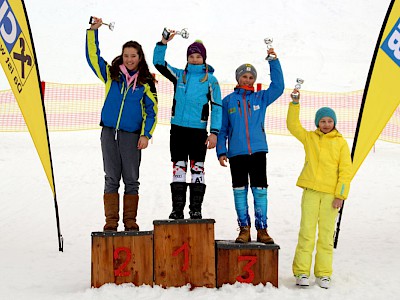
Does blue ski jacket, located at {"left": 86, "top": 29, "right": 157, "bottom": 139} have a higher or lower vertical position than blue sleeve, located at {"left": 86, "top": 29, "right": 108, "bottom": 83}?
lower

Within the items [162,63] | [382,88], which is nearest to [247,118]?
[162,63]

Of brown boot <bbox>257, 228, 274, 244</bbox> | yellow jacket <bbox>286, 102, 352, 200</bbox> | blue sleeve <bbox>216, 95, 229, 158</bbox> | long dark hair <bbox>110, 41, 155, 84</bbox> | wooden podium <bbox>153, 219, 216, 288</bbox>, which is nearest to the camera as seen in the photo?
wooden podium <bbox>153, 219, 216, 288</bbox>

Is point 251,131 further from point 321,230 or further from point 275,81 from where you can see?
point 321,230

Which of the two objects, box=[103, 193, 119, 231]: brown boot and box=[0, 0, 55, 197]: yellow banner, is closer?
box=[103, 193, 119, 231]: brown boot

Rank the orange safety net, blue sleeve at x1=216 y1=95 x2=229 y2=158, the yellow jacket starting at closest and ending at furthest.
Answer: the yellow jacket < blue sleeve at x1=216 y1=95 x2=229 y2=158 < the orange safety net

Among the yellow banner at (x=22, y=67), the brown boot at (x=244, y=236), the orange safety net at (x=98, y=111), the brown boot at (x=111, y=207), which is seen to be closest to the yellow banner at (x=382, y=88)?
the brown boot at (x=244, y=236)

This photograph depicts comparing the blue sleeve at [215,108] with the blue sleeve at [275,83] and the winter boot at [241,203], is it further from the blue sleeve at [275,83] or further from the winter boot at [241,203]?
the winter boot at [241,203]

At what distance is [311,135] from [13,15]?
3.08 meters

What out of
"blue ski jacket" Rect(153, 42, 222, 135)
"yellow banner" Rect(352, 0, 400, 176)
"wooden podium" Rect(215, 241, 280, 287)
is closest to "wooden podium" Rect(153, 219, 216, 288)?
"wooden podium" Rect(215, 241, 280, 287)

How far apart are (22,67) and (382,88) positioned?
3626 millimetres

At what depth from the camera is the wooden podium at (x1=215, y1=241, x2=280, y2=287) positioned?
4.48 m

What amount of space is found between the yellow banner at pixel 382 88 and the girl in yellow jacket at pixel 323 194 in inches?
32.2

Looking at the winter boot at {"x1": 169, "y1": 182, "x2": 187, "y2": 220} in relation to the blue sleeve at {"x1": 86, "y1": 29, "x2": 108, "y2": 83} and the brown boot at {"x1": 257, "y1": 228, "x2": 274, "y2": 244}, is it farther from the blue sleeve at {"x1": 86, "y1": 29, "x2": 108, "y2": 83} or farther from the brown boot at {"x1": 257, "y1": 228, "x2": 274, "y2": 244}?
the blue sleeve at {"x1": 86, "y1": 29, "x2": 108, "y2": 83}

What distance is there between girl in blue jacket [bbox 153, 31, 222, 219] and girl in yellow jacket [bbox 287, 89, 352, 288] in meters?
0.82
